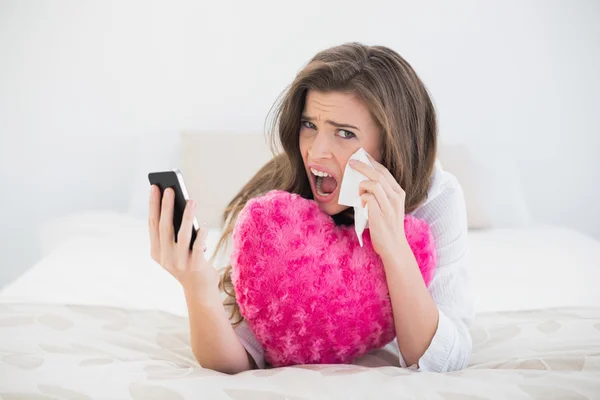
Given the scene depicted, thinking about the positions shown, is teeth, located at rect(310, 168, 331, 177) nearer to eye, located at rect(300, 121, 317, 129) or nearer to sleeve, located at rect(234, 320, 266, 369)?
eye, located at rect(300, 121, 317, 129)

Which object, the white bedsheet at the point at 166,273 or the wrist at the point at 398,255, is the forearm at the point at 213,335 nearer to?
the wrist at the point at 398,255

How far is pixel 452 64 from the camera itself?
2.96 m

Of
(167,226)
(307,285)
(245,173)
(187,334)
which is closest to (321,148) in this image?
(307,285)

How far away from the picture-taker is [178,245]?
102 centimetres

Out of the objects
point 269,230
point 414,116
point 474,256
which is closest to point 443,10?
point 474,256

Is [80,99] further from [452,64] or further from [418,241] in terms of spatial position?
[418,241]

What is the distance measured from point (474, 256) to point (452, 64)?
1.11 m

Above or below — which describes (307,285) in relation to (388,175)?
below

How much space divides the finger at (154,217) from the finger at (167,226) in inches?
0.6

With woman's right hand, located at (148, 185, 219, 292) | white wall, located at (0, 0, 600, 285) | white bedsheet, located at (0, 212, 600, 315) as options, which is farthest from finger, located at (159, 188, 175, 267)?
white wall, located at (0, 0, 600, 285)

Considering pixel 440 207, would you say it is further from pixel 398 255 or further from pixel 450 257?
pixel 398 255

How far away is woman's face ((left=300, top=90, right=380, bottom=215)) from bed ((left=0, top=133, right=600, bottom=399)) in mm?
374

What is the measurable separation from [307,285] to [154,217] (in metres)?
0.30

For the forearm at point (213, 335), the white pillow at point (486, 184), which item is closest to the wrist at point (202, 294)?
the forearm at point (213, 335)
